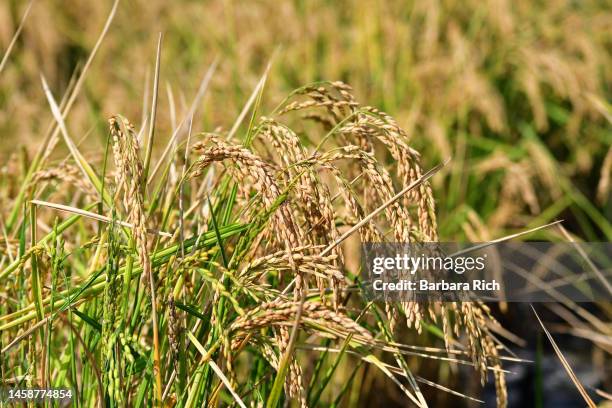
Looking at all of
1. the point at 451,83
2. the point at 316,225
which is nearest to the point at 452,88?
the point at 451,83

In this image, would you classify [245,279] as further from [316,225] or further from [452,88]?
[452,88]

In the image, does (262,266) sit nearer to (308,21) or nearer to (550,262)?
(550,262)

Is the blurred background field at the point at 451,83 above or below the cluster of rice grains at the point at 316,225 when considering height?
above

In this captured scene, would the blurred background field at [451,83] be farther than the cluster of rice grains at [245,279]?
Yes

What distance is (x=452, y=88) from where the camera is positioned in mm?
3592

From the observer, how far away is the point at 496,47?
389cm

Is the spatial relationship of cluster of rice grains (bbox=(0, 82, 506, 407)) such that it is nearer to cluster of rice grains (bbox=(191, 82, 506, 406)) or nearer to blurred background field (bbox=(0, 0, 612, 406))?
cluster of rice grains (bbox=(191, 82, 506, 406))

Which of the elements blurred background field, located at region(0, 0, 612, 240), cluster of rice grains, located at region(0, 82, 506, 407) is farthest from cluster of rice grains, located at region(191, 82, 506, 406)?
blurred background field, located at region(0, 0, 612, 240)

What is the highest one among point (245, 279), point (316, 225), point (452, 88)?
point (452, 88)

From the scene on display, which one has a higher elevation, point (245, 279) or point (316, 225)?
point (316, 225)

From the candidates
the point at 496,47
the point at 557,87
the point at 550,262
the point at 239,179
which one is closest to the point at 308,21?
the point at 496,47

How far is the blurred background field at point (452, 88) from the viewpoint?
3.34 m

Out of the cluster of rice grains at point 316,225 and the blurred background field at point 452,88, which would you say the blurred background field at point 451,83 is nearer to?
the blurred background field at point 452,88

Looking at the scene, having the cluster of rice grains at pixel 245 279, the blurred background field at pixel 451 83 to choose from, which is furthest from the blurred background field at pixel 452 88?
the cluster of rice grains at pixel 245 279
